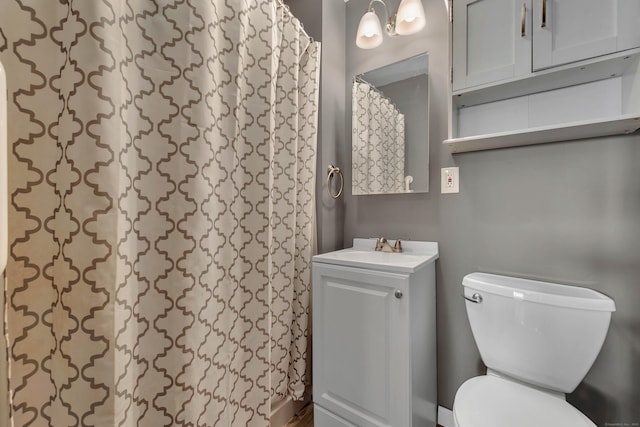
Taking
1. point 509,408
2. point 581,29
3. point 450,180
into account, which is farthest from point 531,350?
point 581,29

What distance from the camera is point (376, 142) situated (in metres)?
1.61

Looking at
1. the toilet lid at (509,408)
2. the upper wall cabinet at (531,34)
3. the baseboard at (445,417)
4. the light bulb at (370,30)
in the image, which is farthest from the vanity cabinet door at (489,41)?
the baseboard at (445,417)

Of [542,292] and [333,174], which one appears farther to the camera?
[333,174]

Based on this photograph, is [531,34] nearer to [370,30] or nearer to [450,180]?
[450,180]

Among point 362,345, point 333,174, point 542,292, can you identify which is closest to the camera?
point 542,292

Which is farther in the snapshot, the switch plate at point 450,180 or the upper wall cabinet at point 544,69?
the switch plate at point 450,180

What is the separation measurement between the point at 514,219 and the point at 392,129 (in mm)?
784

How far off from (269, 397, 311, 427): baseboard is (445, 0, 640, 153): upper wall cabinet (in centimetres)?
157

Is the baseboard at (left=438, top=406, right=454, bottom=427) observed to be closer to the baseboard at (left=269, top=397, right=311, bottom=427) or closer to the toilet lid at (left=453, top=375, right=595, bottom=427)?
the toilet lid at (left=453, top=375, right=595, bottom=427)

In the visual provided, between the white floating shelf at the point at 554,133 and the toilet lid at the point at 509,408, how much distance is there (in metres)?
0.97

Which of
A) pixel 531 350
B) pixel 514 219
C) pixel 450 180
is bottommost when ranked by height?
pixel 531 350

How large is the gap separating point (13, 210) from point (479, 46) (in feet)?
5.42

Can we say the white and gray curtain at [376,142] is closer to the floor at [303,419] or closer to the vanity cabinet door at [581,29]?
the vanity cabinet door at [581,29]

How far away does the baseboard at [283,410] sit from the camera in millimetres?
1346
